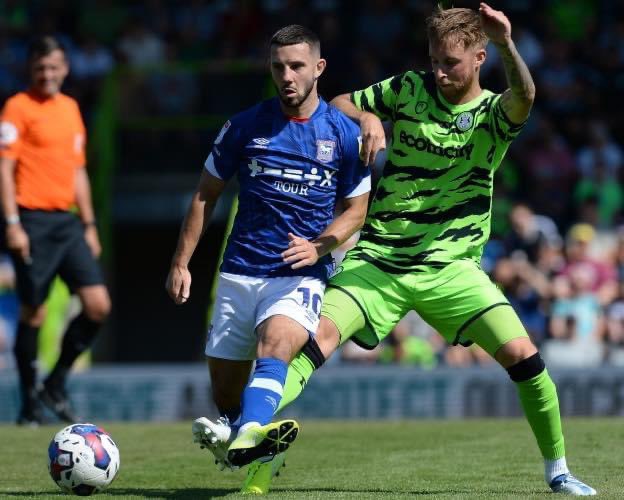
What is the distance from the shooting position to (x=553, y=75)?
58.0 ft

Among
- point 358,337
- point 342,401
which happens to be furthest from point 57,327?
point 358,337

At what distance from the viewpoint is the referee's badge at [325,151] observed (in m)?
6.97

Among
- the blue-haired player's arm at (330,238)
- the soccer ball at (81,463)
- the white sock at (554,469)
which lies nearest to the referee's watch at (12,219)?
the soccer ball at (81,463)

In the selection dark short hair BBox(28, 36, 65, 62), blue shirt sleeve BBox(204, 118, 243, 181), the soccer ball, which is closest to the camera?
the soccer ball

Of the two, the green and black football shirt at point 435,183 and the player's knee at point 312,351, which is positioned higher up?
the green and black football shirt at point 435,183

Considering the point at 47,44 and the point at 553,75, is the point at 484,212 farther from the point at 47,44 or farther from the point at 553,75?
the point at 553,75

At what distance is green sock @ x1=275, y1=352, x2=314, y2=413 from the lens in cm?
664

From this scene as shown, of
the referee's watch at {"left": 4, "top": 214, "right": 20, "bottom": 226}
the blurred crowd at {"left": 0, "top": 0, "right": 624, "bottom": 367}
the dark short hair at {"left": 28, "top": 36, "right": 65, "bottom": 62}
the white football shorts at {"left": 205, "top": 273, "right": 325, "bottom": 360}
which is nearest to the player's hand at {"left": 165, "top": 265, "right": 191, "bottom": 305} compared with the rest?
the white football shorts at {"left": 205, "top": 273, "right": 325, "bottom": 360}

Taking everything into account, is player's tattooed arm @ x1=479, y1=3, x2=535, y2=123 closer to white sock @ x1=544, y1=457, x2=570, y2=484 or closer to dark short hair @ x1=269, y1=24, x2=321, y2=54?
dark short hair @ x1=269, y1=24, x2=321, y2=54

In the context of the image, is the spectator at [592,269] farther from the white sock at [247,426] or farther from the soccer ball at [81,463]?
the white sock at [247,426]

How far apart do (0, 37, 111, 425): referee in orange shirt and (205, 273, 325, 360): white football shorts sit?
343 cm

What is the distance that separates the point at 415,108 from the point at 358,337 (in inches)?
48.9

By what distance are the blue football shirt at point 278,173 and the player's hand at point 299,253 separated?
0.77ft

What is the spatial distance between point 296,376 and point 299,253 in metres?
0.61
